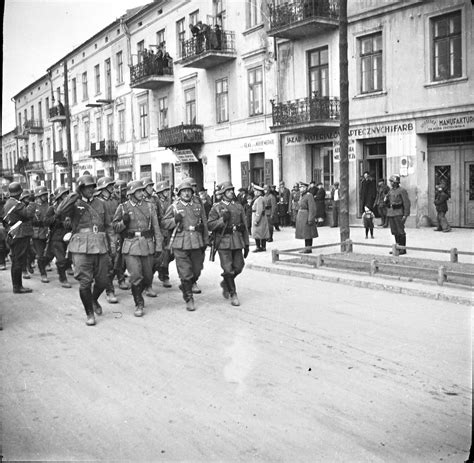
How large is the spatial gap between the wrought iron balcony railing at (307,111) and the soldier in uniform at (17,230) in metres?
13.0

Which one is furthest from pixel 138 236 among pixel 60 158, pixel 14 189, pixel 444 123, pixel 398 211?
pixel 60 158

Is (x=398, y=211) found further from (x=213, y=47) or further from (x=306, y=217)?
(x=213, y=47)

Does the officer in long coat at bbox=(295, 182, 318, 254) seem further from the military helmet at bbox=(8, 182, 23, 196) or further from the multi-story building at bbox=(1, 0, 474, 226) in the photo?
the military helmet at bbox=(8, 182, 23, 196)

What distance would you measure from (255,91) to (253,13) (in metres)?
3.15

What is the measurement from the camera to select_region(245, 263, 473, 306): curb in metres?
9.16

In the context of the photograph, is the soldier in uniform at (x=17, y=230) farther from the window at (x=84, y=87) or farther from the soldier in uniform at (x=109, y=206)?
the window at (x=84, y=87)

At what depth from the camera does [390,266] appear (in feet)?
36.3

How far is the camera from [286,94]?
24656 millimetres

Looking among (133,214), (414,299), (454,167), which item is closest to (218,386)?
(133,214)

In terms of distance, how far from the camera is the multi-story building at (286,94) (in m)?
18.9

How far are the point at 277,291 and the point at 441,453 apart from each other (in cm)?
651

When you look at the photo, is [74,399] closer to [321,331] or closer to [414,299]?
[321,331]

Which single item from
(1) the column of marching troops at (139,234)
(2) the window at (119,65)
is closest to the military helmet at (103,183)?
(1) the column of marching troops at (139,234)

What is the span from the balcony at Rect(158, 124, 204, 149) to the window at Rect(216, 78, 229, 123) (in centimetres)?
137
